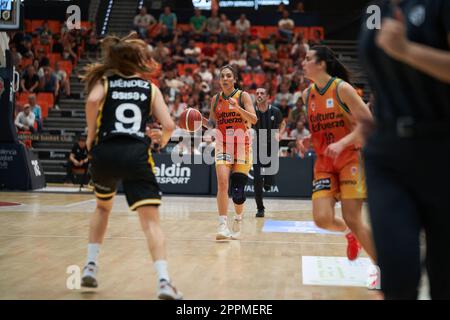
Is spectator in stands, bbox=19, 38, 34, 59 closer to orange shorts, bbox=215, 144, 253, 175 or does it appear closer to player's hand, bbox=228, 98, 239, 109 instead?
orange shorts, bbox=215, 144, 253, 175

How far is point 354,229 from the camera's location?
465cm

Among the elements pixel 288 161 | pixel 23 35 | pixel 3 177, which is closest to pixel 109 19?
pixel 23 35

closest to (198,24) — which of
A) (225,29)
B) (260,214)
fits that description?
(225,29)

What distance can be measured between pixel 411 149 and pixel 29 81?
63.5ft

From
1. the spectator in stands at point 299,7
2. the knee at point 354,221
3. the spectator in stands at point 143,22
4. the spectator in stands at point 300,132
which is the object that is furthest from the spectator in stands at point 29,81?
the knee at point 354,221

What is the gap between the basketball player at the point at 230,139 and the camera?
7746 mm

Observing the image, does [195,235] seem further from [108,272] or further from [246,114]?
[108,272]

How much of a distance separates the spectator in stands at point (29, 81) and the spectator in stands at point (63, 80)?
714 mm

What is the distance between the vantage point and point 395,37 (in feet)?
7.85

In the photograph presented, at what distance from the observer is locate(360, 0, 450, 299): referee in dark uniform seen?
7.98 ft

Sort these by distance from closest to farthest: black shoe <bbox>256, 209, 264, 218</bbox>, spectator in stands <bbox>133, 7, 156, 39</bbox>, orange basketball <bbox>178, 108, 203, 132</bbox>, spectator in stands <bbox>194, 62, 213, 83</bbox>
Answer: orange basketball <bbox>178, 108, 203, 132</bbox> → black shoe <bbox>256, 209, 264, 218</bbox> → spectator in stands <bbox>194, 62, 213, 83</bbox> → spectator in stands <bbox>133, 7, 156, 39</bbox>

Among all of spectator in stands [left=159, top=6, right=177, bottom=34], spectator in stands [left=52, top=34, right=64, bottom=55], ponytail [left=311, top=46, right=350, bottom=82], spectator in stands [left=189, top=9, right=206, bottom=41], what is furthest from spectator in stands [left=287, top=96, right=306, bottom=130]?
ponytail [left=311, top=46, right=350, bottom=82]

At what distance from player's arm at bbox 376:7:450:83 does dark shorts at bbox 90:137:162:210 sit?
235 centimetres

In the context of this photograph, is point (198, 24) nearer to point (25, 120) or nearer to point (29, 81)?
point (29, 81)
